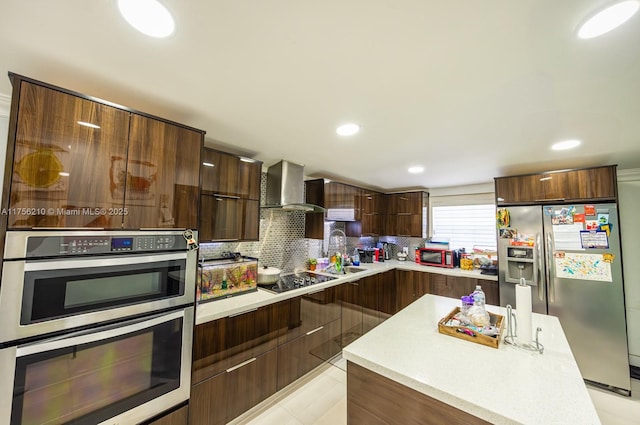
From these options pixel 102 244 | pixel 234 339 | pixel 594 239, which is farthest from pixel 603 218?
pixel 102 244

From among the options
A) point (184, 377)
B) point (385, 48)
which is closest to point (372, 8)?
point (385, 48)

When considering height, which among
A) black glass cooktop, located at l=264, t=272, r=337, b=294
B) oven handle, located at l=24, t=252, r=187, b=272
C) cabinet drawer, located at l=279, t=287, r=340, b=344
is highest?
oven handle, located at l=24, t=252, r=187, b=272

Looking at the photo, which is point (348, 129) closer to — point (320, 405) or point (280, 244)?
point (280, 244)

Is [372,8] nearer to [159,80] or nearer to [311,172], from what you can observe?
[159,80]

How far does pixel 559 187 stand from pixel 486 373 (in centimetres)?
259

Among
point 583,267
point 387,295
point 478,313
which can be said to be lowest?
point 387,295

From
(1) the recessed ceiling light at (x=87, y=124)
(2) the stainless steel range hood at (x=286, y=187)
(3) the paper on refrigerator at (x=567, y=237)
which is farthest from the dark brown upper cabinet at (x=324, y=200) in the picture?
(3) the paper on refrigerator at (x=567, y=237)

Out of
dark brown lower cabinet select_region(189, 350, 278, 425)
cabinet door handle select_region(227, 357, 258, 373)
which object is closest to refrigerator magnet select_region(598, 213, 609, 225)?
dark brown lower cabinet select_region(189, 350, 278, 425)

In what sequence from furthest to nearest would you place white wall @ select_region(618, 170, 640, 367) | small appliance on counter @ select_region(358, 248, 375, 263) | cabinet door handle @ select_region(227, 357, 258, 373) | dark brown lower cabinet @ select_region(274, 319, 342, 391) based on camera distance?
1. small appliance on counter @ select_region(358, 248, 375, 263)
2. white wall @ select_region(618, 170, 640, 367)
3. dark brown lower cabinet @ select_region(274, 319, 342, 391)
4. cabinet door handle @ select_region(227, 357, 258, 373)

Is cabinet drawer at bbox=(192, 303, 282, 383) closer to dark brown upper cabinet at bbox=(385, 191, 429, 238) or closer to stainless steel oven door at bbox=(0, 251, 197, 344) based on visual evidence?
stainless steel oven door at bbox=(0, 251, 197, 344)

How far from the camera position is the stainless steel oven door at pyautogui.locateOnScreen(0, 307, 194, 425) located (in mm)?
992

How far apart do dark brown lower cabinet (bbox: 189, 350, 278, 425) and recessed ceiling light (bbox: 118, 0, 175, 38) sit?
6.31 feet

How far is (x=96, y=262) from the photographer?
1160mm

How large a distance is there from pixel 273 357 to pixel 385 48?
2.26 metres
